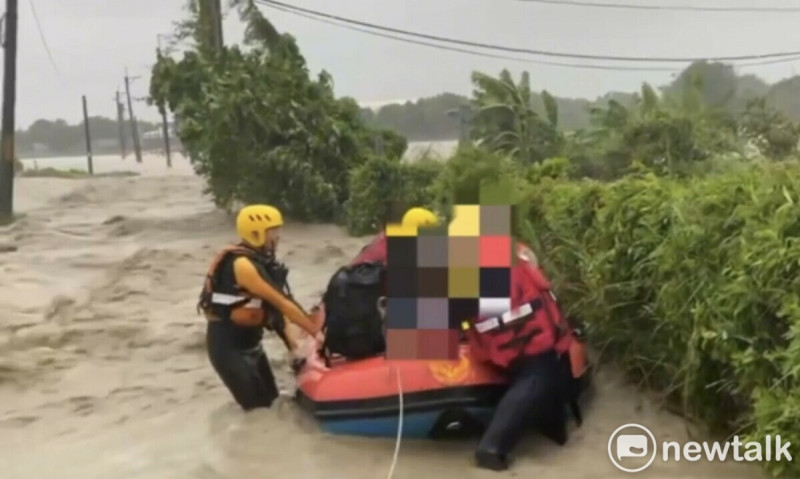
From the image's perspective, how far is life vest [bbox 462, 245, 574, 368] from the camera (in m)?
5.25

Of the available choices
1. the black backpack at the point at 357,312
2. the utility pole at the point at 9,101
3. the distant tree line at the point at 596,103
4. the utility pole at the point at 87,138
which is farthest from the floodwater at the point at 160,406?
the utility pole at the point at 87,138

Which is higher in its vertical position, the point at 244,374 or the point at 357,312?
the point at 357,312

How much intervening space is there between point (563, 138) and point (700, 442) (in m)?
16.6

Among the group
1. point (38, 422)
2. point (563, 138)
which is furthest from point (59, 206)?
point (38, 422)

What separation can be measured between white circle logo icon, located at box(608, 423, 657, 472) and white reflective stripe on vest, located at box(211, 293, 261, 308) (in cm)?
213

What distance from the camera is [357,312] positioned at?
19.0 ft

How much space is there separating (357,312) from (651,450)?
5.52 feet

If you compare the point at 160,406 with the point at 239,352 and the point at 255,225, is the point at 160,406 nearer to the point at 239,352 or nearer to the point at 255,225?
the point at 239,352

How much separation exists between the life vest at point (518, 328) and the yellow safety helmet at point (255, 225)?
1498 millimetres

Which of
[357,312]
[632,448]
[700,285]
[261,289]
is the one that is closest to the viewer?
[700,285]

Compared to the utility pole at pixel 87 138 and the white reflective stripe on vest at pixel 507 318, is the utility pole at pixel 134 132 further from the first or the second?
the white reflective stripe on vest at pixel 507 318

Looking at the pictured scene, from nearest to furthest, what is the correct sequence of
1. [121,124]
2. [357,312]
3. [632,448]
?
[632,448]
[357,312]
[121,124]

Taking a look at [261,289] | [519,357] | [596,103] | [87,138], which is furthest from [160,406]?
[87,138]

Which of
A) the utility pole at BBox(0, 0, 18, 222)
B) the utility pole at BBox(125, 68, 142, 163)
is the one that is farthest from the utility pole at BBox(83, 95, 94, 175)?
the utility pole at BBox(0, 0, 18, 222)
